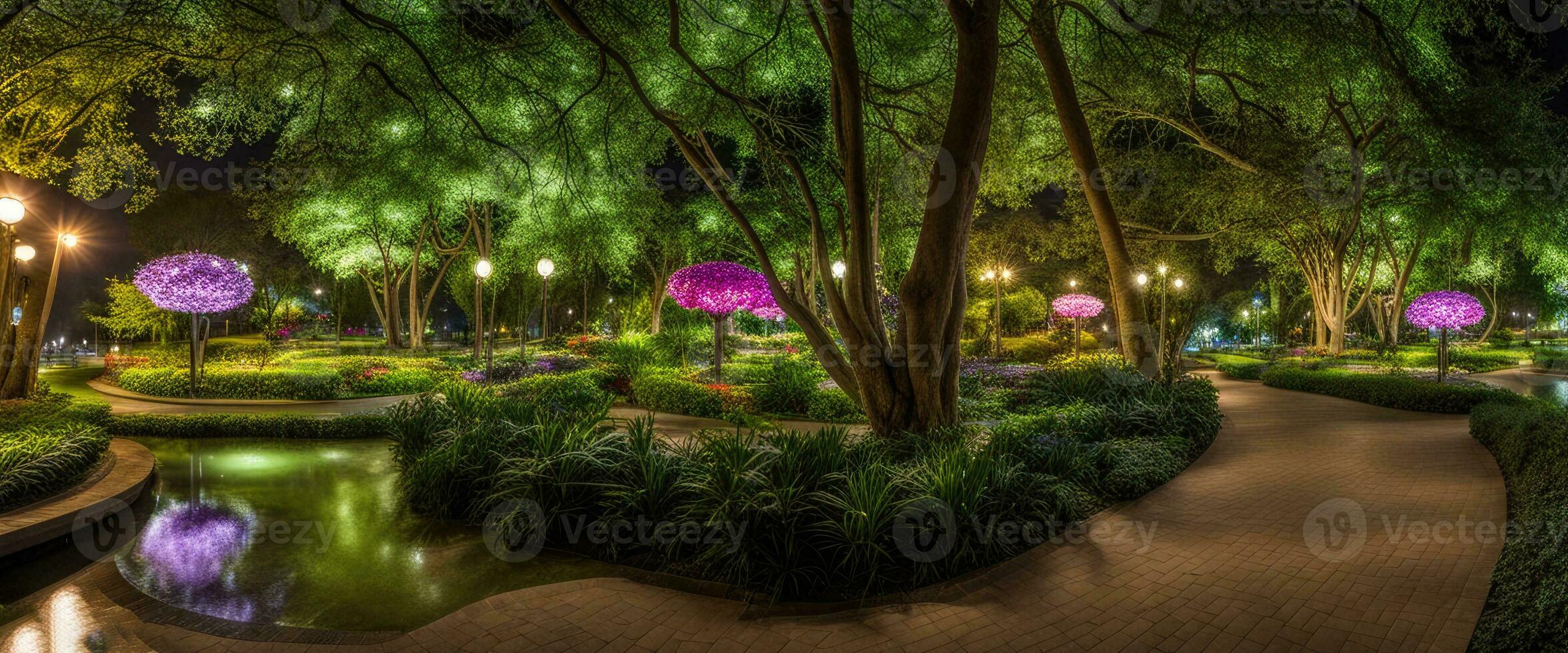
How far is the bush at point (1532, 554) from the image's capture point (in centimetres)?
305

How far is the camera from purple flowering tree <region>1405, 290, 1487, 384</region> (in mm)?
15573

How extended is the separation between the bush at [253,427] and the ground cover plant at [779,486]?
316cm

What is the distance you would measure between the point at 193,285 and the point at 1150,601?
62.4 feet

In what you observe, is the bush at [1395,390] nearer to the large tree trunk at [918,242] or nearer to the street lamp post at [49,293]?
the large tree trunk at [918,242]

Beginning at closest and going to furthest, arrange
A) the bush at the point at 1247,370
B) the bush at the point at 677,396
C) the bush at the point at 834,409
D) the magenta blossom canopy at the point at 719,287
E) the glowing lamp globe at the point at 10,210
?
the glowing lamp globe at the point at 10,210, the bush at the point at 834,409, the bush at the point at 677,396, the magenta blossom canopy at the point at 719,287, the bush at the point at 1247,370

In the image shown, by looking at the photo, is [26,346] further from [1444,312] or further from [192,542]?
[1444,312]

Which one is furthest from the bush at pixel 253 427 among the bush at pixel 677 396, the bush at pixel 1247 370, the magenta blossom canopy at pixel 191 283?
Answer: the bush at pixel 1247 370

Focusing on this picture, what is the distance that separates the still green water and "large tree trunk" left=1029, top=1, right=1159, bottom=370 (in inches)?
370

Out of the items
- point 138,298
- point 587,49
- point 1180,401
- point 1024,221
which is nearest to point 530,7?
point 587,49

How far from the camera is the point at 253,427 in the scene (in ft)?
35.7

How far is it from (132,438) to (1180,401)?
53.9ft

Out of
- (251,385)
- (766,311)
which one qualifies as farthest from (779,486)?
(251,385)

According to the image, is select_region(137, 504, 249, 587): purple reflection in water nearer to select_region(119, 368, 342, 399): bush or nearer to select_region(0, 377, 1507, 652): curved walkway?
select_region(0, 377, 1507, 652): curved walkway

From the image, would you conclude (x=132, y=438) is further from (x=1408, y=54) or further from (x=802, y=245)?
(x=1408, y=54)
